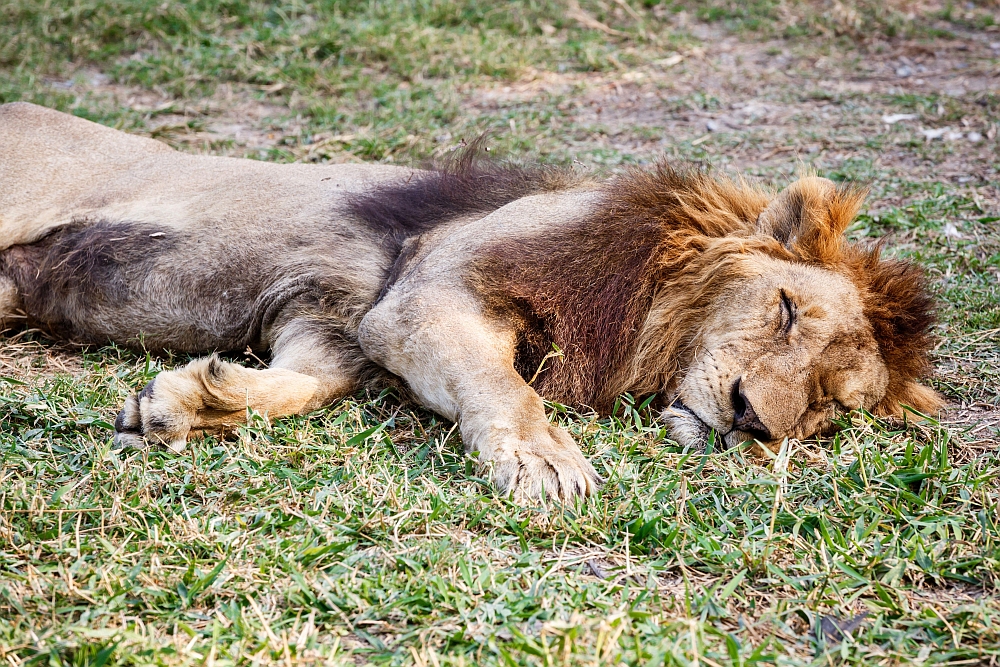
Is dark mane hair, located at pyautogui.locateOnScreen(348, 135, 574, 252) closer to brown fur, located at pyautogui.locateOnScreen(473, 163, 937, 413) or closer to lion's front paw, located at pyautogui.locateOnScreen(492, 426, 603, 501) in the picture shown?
brown fur, located at pyautogui.locateOnScreen(473, 163, 937, 413)

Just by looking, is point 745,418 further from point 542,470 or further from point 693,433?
point 542,470

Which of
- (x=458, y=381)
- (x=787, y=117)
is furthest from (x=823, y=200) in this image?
(x=787, y=117)

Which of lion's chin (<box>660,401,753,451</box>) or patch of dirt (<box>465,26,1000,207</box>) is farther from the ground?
patch of dirt (<box>465,26,1000,207</box>)

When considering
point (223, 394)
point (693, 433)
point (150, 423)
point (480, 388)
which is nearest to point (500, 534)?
point (480, 388)

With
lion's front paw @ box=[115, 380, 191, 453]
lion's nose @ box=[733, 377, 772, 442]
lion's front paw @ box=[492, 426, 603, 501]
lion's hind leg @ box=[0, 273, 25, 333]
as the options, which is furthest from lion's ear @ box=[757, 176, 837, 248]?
lion's hind leg @ box=[0, 273, 25, 333]

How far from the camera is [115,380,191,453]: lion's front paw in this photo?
2914mm

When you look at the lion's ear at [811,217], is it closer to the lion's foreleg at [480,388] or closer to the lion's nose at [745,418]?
the lion's nose at [745,418]

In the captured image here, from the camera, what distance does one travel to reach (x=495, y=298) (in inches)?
126

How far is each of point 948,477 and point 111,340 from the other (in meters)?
3.10

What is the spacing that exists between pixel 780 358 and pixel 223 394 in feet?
5.79

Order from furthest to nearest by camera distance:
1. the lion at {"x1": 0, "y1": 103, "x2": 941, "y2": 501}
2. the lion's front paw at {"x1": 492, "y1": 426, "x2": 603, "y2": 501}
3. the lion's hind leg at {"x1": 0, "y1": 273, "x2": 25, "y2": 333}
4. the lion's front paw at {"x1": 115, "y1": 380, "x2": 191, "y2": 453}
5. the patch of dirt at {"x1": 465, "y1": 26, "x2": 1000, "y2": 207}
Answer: the patch of dirt at {"x1": 465, "y1": 26, "x2": 1000, "y2": 207} < the lion's hind leg at {"x1": 0, "y1": 273, "x2": 25, "y2": 333} < the lion at {"x1": 0, "y1": 103, "x2": 941, "y2": 501} < the lion's front paw at {"x1": 115, "y1": 380, "x2": 191, "y2": 453} < the lion's front paw at {"x1": 492, "y1": 426, "x2": 603, "y2": 501}

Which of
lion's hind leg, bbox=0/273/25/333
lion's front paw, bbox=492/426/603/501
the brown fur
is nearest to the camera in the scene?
lion's front paw, bbox=492/426/603/501

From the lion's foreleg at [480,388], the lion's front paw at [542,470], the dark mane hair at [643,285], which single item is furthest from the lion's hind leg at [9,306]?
the lion's front paw at [542,470]

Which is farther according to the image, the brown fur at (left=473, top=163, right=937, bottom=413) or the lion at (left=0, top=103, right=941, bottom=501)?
the brown fur at (left=473, top=163, right=937, bottom=413)
